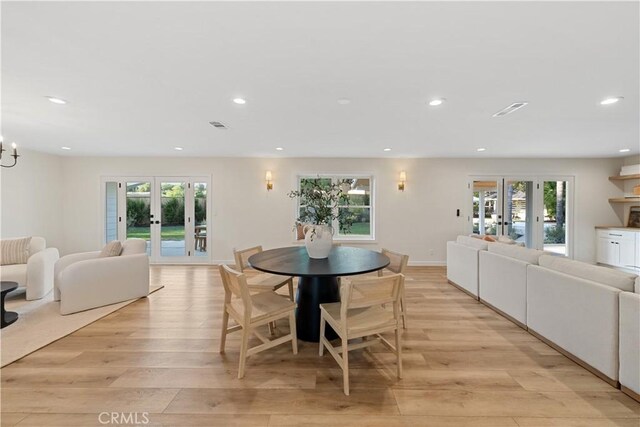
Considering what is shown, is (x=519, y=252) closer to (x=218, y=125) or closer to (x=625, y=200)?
(x=218, y=125)

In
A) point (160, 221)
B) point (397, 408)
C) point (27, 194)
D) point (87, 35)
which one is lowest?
point (397, 408)

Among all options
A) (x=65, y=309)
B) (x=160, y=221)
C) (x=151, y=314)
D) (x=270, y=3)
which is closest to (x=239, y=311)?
(x=151, y=314)

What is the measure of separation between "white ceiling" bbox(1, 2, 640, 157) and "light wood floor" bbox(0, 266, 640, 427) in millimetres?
2394

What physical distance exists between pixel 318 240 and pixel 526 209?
5881mm

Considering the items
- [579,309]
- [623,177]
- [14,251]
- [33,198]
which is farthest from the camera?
[623,177]

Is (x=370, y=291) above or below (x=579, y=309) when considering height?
above

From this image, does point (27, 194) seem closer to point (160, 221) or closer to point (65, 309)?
point (160, 221)

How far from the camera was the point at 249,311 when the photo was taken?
2.09 m

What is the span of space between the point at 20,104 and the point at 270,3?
3.24 metres

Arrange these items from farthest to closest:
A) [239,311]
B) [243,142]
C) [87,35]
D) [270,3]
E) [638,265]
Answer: [638,265] < [243,142] < [239,311] < [87,35] < [270,3]

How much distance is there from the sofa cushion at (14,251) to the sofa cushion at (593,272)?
6645 millimetres

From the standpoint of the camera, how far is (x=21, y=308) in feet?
11.2

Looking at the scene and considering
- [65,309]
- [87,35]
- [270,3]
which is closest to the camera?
[270,3]

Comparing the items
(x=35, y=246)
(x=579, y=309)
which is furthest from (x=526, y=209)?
(x=35, y=246)
